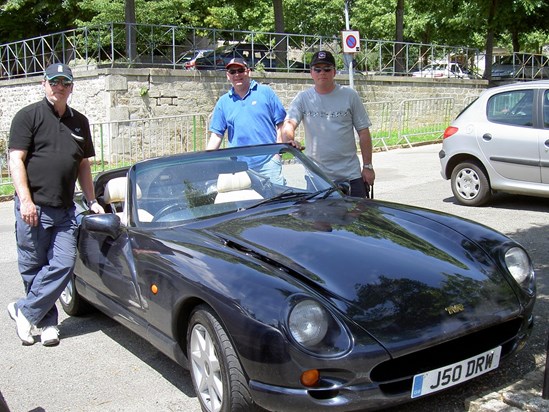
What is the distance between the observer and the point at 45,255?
4883mm

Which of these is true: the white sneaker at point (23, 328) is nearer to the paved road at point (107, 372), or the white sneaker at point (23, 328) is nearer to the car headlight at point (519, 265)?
the paved road at point (107, 372)

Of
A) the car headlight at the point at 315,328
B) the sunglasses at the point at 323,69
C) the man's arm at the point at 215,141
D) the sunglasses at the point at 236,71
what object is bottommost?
the car headlight at the point at 315,328

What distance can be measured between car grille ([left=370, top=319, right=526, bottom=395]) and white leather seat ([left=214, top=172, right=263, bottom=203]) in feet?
5.95

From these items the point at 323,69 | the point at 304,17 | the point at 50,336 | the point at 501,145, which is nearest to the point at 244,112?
the point at 323,69

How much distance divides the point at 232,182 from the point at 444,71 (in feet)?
76.5

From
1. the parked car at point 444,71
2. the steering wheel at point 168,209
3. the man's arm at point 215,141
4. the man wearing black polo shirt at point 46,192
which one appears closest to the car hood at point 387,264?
the steering wheel at point 168,209

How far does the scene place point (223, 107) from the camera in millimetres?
6199

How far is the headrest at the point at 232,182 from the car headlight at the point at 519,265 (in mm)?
1775

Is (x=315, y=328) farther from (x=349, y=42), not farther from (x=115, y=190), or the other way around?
(x=349, y=42)

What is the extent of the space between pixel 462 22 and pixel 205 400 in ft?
107

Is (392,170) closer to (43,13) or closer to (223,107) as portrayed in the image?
(223,107)

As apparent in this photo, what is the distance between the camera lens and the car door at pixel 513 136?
832 centimetres

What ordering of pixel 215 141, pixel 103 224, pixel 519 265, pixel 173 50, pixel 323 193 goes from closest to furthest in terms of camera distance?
pixel 519 265, pixel 103 224, pixel 323 193, pixel 215 141, pixel 173 50

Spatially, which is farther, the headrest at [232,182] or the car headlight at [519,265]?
the headrest at [232,182]
